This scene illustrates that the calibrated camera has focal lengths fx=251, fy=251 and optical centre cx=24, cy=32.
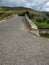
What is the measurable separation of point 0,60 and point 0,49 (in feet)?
8.25

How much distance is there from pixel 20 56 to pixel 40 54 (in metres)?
1.10

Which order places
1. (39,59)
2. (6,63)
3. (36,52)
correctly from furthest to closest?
1. (36,52)
2. (39,59)
3. (6,63)

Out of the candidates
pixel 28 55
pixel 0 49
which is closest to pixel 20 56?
pixel 28 55

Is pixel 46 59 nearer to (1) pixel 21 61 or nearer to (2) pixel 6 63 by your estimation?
(1) pixel 21 61

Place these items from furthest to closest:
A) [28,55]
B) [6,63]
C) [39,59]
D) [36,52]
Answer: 1. [36,52]
2. [28,55]
3. [39,59]
4. [6,63]

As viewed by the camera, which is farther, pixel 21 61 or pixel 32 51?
pixel 32 51

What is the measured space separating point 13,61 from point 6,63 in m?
0.41

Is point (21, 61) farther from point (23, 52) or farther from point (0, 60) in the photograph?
point (23, 52)

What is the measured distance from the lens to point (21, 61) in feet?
34.1

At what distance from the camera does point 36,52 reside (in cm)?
1240

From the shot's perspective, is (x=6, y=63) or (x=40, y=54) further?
(x=40, y=54)

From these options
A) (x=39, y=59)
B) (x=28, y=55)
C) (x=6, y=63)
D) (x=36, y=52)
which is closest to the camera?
(x=6, y=63)

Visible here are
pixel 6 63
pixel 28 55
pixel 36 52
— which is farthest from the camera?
pixel 36 52

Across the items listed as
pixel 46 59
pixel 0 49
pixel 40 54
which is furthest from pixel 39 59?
pixel 0 49
